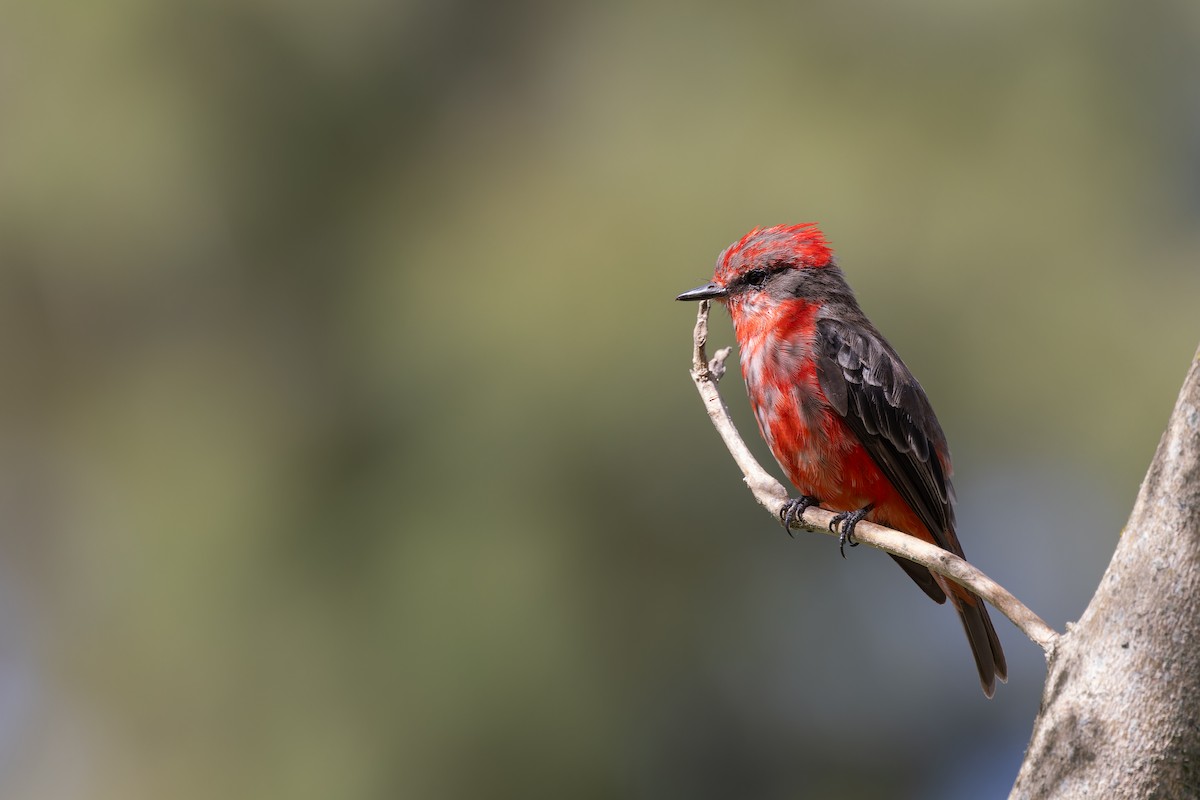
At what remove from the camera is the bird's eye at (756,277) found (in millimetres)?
5727

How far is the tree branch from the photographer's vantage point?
9.71ft

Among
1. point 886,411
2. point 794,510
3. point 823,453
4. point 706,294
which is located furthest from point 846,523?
point 706,294

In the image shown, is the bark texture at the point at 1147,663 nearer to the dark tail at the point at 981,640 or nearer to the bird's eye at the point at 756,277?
the dark tail at the point at 981,640

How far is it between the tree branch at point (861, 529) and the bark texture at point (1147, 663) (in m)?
0.20

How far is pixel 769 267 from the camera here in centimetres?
573

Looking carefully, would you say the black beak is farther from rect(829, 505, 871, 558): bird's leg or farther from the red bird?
rect(829, 505, 871, 558): bird's leg

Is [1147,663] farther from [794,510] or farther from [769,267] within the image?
[769,267]

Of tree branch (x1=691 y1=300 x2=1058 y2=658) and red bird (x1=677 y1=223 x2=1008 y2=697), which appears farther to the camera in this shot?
red bird (x1=677 y1=223 x2=1008 y2=697)

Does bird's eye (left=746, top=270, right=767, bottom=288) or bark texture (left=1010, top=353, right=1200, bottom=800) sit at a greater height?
bird's eye (left=746, top=270, right=767, bottom=288)

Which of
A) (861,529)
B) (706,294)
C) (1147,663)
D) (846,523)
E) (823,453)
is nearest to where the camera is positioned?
(1147,663)

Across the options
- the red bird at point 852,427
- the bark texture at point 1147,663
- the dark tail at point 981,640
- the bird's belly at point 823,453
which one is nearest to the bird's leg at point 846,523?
the red bird at point 852,427

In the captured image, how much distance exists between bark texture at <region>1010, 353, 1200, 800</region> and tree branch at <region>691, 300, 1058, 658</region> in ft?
0.66

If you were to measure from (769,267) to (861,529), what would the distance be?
2.12 metres

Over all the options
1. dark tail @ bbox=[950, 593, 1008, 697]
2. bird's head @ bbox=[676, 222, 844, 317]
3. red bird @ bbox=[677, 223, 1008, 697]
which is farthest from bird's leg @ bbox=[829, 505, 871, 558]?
bird's head @ bbox=[676, 222, 844, 317]
